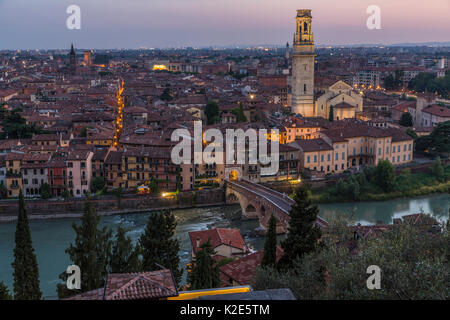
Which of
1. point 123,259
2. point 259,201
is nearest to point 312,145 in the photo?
point 259,201

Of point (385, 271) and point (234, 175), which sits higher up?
point (385, 271)

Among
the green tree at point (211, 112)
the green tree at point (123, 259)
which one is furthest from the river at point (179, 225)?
the green tree at point (211, 112)

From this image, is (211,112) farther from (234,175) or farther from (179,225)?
(179,225)

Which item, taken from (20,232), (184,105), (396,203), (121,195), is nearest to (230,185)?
(121,195)

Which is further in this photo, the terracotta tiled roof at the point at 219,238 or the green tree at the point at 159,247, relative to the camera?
the terracotta tiled roof at the point at 219,238

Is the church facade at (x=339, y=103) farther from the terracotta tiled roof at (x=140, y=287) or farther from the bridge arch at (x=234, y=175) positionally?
the terracotta tiled roof at (x=140, y=287)

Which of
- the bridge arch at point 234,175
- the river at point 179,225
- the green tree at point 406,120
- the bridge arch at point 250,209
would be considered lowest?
the river at point 179,225

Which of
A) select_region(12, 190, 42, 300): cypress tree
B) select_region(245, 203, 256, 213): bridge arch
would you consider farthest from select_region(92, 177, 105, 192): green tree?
select_region(12, 190, 42, 300): cypress tree
